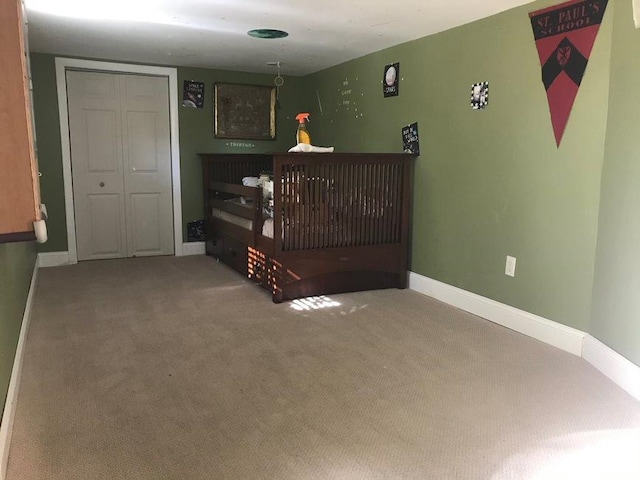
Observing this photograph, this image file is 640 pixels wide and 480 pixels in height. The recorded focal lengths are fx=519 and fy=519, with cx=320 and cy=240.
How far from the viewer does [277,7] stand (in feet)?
9.87

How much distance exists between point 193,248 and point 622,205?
3955mm

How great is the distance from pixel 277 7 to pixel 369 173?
1286mm

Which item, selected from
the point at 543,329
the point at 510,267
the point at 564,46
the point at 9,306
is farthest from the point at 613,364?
the point at 9,306

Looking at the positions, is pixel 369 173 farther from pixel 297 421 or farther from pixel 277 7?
pixel 297 421

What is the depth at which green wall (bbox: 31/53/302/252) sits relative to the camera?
4.52 meters

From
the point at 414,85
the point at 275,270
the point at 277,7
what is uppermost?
the point at 277,7

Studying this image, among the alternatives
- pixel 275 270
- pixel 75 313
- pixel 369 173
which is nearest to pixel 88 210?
pixel 75 313

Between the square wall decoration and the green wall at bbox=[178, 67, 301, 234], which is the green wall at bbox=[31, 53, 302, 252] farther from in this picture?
the square wall decoration

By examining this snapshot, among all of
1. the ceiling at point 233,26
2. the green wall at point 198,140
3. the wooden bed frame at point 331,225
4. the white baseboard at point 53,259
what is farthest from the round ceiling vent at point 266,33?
the white baseboard at point 53,259

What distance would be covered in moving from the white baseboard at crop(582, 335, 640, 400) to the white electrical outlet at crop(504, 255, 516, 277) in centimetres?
57

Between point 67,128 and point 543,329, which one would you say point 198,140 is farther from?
point 543,329

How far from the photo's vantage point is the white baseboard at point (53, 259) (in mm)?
4633

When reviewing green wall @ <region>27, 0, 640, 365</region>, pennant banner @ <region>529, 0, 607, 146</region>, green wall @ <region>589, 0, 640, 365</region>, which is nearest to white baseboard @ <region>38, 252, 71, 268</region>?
green wall @ <region>27, 0, 640, 365</region>

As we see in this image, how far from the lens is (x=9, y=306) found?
7.22ft
